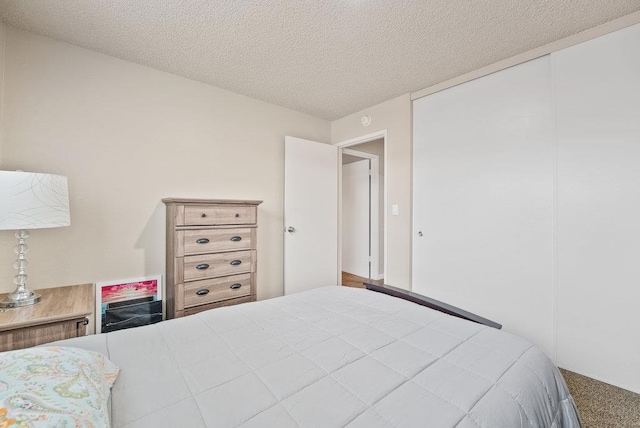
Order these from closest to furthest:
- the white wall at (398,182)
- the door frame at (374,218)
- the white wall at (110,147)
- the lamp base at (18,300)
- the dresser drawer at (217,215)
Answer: the lamp base at (18,300)
the white wall at (110,147)
the dresser drawer at (217,215)
the white wall at (398,182)
the door frame at (374,218)

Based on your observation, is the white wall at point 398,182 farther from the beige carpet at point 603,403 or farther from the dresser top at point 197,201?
the dresser top at point 197,201

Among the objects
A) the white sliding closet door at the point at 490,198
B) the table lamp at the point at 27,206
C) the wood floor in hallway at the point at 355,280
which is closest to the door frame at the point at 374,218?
Answer: the wood floor in hallway at the point at 355,280

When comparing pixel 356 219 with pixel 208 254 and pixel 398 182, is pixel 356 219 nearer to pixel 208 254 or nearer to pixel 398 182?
pixel 398 182

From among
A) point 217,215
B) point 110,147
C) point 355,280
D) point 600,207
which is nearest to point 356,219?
point 355,280

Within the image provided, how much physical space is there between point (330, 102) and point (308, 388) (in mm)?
3016

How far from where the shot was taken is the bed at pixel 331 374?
780 mm

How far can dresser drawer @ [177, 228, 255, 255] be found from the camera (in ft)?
7.53

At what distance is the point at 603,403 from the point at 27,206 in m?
3.57

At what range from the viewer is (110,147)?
230 cm

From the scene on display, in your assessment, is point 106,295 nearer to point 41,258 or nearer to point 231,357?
point 41,258

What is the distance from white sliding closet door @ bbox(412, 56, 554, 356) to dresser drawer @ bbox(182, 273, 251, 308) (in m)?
1.76

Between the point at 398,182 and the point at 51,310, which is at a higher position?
the point at 398,182

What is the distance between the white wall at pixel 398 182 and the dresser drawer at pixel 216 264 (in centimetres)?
157

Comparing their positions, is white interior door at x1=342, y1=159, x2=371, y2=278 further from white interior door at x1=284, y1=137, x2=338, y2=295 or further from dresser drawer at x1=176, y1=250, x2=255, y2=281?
dresser drawer at x1=176, y1=250, x2=255, y2=281
